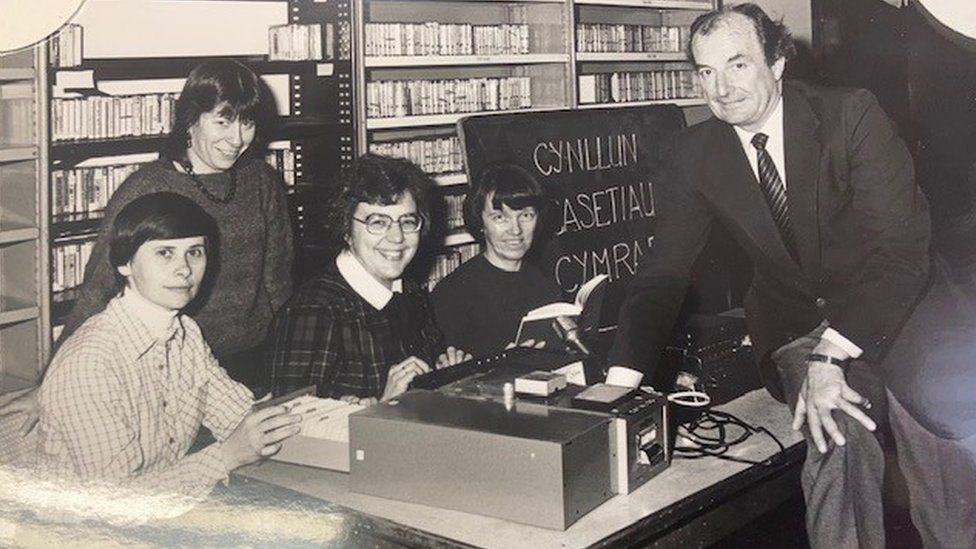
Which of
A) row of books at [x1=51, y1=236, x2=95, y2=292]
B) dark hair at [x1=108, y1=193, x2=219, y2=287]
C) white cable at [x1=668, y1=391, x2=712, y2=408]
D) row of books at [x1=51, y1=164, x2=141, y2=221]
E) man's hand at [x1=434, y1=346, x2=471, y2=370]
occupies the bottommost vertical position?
white cable at [x1=668, y1=391, x2=712, y2=408]

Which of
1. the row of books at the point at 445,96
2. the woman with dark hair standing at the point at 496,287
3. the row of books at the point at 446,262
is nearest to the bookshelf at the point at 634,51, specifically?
the row of books at the point at 445,96

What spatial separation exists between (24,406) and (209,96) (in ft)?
3.11

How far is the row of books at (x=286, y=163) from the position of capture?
292cm

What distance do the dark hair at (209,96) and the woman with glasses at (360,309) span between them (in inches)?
14.5

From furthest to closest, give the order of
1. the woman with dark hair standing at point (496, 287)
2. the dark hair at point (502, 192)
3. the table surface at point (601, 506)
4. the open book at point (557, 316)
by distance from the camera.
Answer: the dark hair at point (502, 192)
the woman with dark hair standing at point (496, 287)
the open book at point (557, 316)
the table surface at point (601, 506)

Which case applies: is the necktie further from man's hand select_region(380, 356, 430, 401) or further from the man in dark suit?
man's hand select_region(380, 356, 430, 401)

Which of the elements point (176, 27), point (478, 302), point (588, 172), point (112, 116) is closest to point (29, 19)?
point (112, 116)

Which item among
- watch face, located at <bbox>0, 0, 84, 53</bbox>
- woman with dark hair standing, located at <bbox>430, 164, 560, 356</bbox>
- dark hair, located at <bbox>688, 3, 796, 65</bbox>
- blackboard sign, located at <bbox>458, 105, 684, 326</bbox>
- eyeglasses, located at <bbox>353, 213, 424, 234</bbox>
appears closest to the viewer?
watch face, located at <bbox>0, 0, 84, 53</bbox>

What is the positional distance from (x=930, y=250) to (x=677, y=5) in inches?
106

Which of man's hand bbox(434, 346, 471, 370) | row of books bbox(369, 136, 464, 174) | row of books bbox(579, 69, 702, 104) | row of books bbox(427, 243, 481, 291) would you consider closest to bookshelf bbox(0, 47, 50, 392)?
man's hand bbox(434, 346, 471, 370)

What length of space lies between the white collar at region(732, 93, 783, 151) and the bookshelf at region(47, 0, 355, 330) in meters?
1.33

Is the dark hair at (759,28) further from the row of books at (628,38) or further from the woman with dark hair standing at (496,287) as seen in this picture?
the row of books at (628,38)

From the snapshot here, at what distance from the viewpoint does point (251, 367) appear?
2488 mm

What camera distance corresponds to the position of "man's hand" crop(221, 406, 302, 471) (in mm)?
1917
